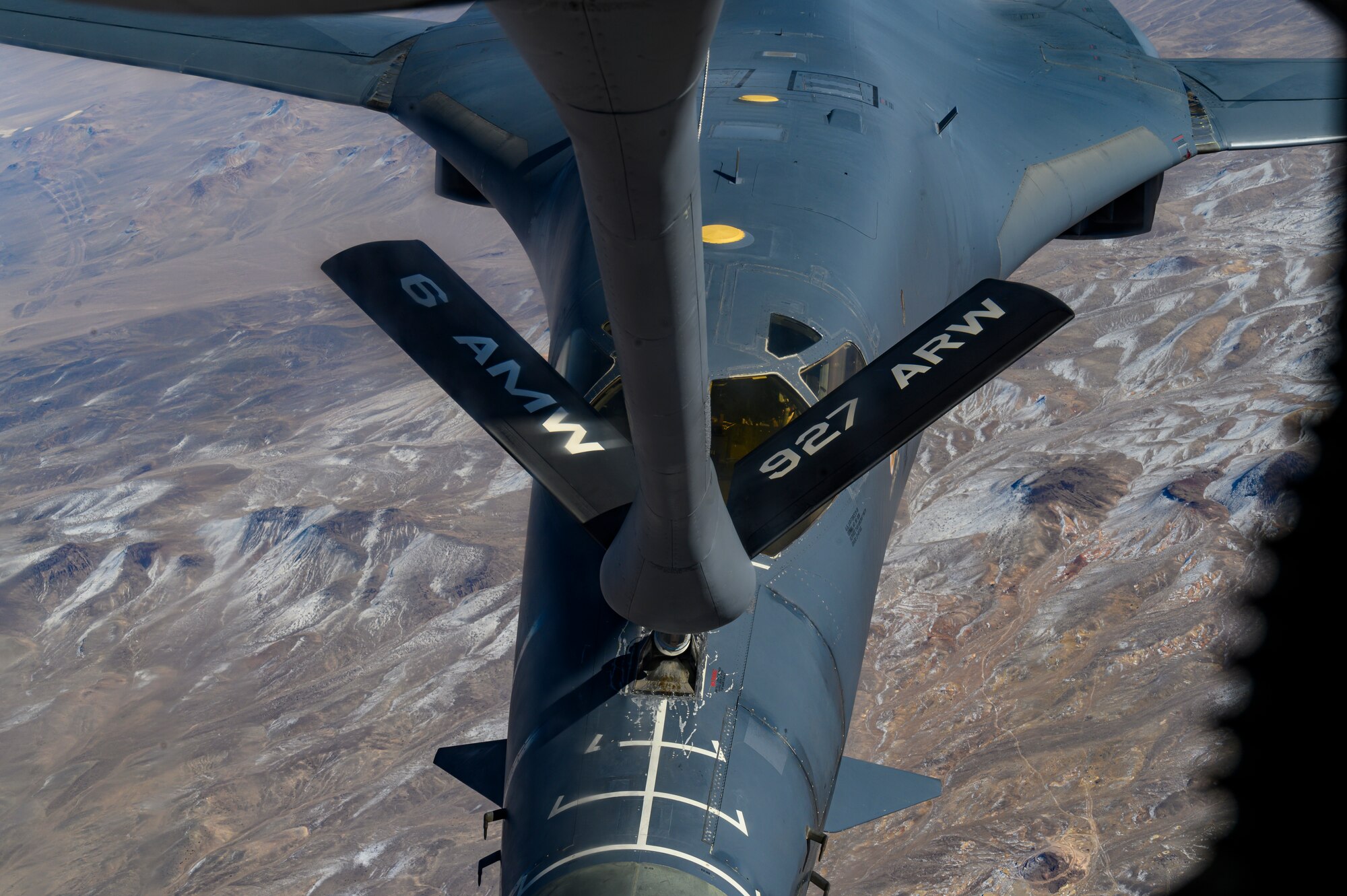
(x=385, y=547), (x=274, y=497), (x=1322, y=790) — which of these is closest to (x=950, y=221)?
(x=1322, y=790)

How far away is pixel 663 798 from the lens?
6949 mm

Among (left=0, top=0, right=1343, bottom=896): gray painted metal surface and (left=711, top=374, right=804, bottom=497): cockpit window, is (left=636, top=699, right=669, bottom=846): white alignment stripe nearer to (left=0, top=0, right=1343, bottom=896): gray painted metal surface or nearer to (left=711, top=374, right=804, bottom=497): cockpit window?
(left=0, top=0, right=1343, bottom=896): gray painted metal surface

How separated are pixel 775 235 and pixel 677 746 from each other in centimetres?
559

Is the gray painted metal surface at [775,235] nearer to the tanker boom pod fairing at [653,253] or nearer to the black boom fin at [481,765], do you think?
the tanker boom pod fairing at [653,253]

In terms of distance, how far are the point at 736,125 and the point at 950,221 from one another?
326 centimetres

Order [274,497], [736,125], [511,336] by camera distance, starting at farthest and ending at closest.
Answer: [274,497], [736,125], [511,336]

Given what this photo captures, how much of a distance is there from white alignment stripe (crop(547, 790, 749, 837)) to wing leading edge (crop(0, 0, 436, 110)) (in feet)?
42.4

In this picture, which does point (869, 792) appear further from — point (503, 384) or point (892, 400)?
point (503, 384)

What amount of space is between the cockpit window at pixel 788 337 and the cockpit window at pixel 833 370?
0.22 m

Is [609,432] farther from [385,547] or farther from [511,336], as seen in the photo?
[385,547]

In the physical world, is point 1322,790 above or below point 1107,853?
above

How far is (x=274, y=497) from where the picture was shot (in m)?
144

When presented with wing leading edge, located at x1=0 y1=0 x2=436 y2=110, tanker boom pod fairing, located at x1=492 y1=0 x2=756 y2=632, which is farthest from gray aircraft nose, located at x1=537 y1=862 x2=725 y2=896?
wing leading edge, located at x1=0 y1=0 x2=436 y2=110

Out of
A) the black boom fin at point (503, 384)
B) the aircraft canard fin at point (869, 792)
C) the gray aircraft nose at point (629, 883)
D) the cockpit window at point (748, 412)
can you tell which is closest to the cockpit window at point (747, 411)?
the cockpit window at point (748, 412)
